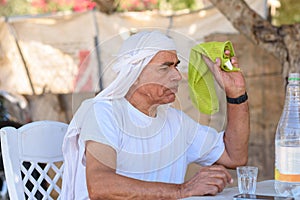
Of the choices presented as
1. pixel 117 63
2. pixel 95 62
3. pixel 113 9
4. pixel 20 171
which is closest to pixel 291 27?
pixel 95 62

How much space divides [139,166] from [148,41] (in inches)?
18.0

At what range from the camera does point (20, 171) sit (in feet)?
8.80

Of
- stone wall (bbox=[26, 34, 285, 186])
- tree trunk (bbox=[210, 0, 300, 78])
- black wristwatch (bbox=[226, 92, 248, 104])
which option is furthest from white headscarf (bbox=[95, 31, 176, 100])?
stone wall (bbox=[26, 34, 285, 186])

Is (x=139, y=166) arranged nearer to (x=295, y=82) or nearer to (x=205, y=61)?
(x=205, y=61)

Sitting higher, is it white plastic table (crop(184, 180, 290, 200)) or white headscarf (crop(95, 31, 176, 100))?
white headscarf (crop(95, 31, 176, 100))

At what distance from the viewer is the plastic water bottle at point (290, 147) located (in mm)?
2211

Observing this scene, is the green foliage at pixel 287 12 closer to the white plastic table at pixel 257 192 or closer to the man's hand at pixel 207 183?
the white plastic table at pixel 257 192

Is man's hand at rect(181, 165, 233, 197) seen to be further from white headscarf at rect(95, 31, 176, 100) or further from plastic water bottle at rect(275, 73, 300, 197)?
white headscarf at rect(95, 31, 176, 100)

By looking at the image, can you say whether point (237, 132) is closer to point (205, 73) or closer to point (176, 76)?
point (205, 73)

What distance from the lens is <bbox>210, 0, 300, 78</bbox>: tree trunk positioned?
13.1 ft

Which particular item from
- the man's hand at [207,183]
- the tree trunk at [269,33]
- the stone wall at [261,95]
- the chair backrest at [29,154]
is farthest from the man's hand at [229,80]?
the stone wall at [261,95]

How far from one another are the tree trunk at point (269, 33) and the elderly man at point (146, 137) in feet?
4.39

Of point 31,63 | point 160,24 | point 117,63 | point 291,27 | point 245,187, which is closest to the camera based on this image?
point 245,187

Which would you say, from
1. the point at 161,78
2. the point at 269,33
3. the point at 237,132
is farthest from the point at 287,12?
the point at 161,78
